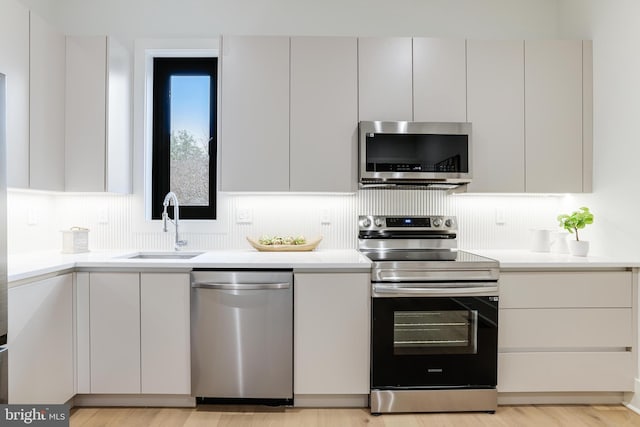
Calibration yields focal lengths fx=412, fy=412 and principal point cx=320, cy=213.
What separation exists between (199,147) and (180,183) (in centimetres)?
30

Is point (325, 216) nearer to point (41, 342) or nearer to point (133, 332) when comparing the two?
point (133, 332)

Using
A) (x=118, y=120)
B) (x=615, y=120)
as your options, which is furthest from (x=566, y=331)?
(x=118, y=120)

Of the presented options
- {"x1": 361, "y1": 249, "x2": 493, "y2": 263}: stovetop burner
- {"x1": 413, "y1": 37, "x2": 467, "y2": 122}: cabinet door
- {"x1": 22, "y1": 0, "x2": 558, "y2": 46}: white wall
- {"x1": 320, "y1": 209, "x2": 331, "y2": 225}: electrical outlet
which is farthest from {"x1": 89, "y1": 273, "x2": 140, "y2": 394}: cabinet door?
{"x1": 413, "y1": 37, "x2": 467, "y2": 122}: cabinet door

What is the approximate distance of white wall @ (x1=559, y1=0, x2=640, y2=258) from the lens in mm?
2342

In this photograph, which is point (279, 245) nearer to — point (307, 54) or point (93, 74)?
point (307, 54)

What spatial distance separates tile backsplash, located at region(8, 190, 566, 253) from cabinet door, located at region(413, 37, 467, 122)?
57cm

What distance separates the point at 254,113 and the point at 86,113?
3.41 ft

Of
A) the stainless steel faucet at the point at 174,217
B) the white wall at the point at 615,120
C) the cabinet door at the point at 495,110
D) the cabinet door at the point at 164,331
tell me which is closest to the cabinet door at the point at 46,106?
the stainless steel faucet at the point at 174,217

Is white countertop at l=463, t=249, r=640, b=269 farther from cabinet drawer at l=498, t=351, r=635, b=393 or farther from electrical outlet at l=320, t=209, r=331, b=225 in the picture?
electrical outlet at l=320, t=209, r=331, b=225

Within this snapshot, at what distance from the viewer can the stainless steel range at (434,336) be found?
2.24 meters

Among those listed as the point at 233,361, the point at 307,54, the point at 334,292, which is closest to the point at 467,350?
the point at 334,292

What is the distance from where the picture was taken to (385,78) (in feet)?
8.56

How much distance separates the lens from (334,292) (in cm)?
226

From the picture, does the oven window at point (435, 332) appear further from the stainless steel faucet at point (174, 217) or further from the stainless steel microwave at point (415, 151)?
the stainless steel faucet at point (174, 217)
